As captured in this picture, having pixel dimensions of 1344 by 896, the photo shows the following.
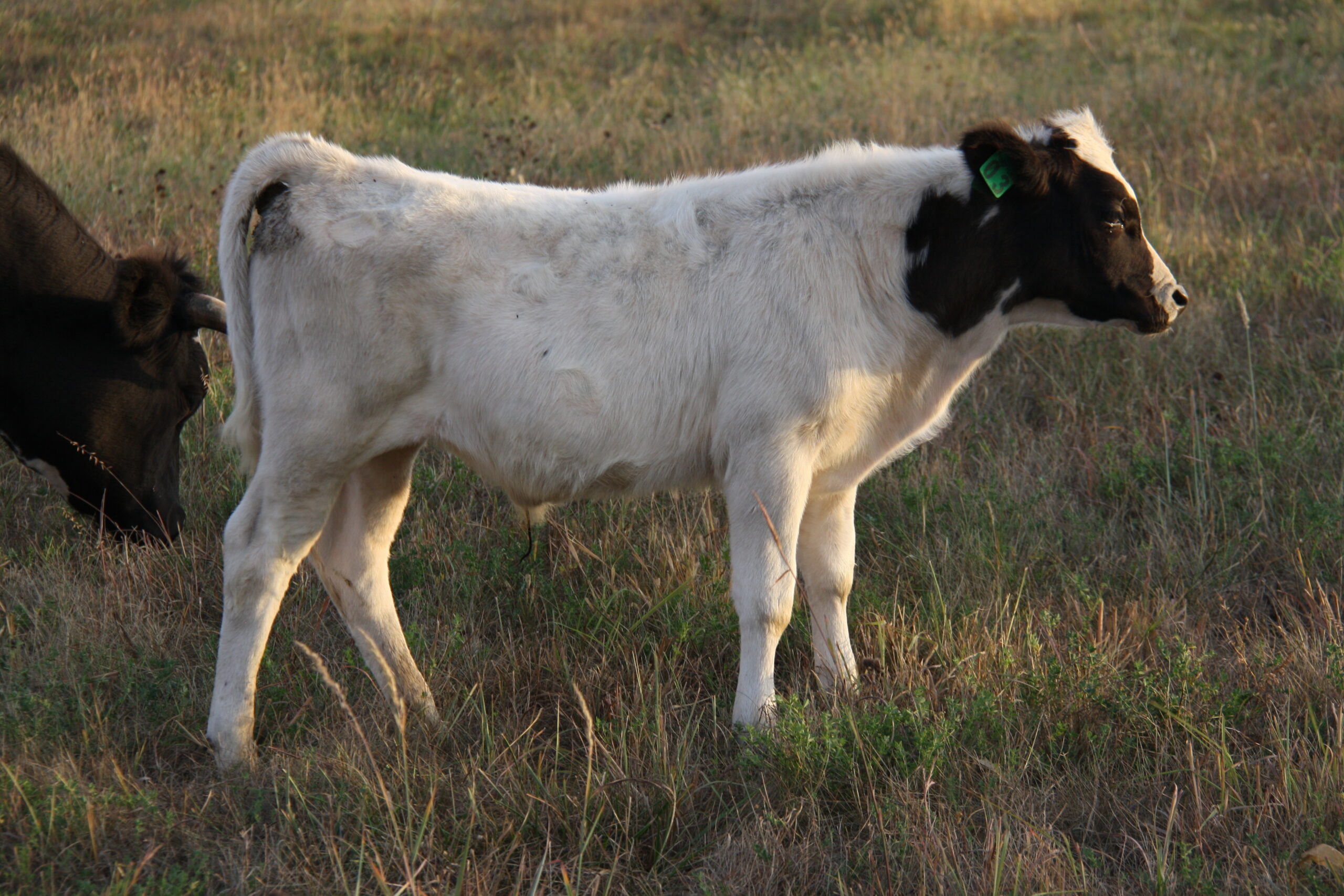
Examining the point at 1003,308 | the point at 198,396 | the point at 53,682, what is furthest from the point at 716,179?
the point at 53,682

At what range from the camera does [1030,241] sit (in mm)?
3619

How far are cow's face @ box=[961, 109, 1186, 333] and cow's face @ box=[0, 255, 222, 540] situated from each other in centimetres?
304

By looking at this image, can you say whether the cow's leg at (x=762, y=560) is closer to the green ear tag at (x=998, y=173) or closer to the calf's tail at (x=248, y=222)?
the green ear tag at (x=998, y=173)

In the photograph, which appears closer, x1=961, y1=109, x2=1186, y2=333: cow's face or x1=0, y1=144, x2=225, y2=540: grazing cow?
x1=961, y1=109, x2=1186, y2=333: cow's face

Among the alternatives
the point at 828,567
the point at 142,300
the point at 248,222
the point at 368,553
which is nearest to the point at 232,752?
the point at 368,553

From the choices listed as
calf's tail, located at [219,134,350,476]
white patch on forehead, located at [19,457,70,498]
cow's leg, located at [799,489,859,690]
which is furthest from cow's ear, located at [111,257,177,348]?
cow's leg, located at [799,489,859,690]

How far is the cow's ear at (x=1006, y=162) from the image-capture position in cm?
348

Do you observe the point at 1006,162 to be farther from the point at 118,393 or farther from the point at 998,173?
the point at 118,393

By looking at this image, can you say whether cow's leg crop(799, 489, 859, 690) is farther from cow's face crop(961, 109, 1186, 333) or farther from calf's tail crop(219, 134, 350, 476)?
calf's tail crop(219, 134, 350, 476)

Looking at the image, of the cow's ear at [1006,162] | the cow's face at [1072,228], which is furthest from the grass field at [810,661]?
the cow's ear at [1006,162]

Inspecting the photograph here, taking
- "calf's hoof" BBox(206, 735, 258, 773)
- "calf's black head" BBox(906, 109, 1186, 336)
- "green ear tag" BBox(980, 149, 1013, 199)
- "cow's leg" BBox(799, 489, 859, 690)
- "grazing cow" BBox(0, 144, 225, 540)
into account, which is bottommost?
"calf's hoof" BBox(206, 735, 258, 773)

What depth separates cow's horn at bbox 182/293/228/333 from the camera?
4402 millimetres

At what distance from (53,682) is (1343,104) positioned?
10.0 m

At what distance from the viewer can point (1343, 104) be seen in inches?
366
